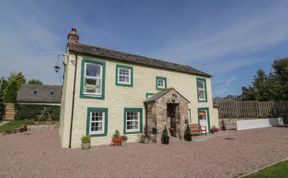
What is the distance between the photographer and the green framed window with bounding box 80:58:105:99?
11.8m

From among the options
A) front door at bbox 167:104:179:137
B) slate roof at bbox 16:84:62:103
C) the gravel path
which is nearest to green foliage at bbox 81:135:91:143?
the gravel path

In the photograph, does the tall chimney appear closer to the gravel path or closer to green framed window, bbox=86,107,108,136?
green framed window, bbox=86,107,108,136

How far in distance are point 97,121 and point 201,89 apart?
39.3ft

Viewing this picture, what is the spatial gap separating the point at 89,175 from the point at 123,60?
9428 mm

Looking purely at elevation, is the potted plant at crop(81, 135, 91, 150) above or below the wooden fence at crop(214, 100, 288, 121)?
below

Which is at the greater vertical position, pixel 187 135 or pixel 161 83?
pixel 161 83

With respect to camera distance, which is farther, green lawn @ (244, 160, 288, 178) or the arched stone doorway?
the arched stone doorway

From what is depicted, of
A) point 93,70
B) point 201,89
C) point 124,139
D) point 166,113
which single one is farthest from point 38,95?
point 201,89

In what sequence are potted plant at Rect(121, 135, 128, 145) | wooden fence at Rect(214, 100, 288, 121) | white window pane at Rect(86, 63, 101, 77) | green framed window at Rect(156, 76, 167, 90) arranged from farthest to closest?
wooden fence at Rect(214, 100, 288, 121) → green framed window at Rect(156, 76, 167, 90) → white window pane at Rect(86, 63, 101, 77) → potted plant at Rect(121, 135, 128, 145)

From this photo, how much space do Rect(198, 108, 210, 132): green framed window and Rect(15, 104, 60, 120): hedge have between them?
20430 millimetres

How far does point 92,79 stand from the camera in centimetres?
1258

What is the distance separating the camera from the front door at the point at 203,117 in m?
17.3

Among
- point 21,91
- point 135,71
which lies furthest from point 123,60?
point 21,91

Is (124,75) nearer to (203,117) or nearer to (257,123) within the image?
(203,117)
